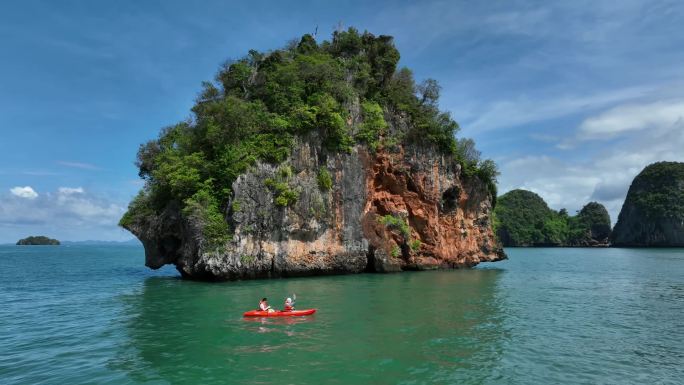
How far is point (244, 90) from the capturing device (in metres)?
35.8

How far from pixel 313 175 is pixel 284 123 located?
14.3 feet

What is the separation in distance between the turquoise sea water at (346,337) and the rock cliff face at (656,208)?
105m

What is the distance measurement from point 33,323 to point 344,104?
82.9 ft

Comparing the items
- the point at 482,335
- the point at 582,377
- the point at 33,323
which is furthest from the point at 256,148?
the point at 582,377

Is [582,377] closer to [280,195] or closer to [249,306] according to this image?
[249,306]

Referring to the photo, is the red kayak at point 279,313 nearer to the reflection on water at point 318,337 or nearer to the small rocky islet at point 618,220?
the reflection on water at point 318,337

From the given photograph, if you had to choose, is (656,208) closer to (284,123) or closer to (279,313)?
(284,123)

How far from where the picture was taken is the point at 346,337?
1436 centimetres

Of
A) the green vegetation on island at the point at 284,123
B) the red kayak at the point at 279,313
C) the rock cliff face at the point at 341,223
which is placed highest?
the green vegetation on island at the point at 284,123

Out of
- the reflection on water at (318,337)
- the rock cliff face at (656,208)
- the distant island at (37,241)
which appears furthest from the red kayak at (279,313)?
the distant island at (37,241)

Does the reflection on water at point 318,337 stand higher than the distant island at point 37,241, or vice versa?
the distant island at point 37,241

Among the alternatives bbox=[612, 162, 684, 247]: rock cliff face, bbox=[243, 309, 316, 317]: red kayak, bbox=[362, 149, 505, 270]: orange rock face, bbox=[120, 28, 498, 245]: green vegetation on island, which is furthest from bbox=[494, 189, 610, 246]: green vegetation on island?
bbox=[243, 309, 316, 317]: red kayak

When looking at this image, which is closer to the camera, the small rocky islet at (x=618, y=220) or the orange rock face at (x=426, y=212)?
the orange rock face at (x=426, y=212)

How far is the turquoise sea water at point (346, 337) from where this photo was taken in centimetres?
1104
